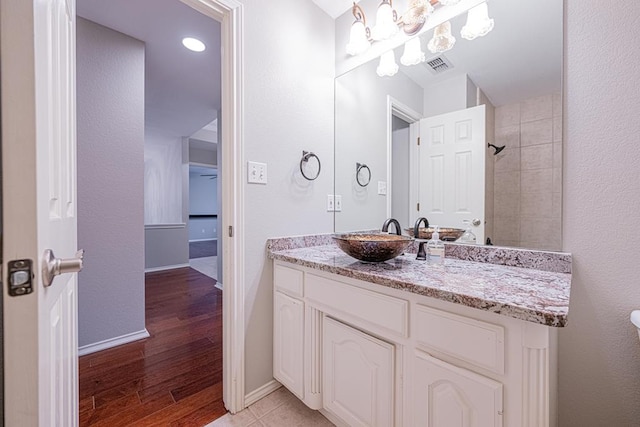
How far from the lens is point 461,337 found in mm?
768

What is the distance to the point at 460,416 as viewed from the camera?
775 mm

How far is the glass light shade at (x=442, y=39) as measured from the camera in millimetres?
1367

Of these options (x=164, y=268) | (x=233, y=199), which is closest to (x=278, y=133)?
(x=233, y=199)

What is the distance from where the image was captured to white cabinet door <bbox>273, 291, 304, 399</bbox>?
4.29 ft

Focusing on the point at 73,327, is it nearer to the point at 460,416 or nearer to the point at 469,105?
the point at 460,416

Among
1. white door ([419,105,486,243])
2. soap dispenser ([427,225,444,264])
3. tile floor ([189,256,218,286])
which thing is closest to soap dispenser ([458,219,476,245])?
white door ([419,105,486,243])

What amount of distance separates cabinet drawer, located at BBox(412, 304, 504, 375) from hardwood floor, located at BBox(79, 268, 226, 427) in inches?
46.1

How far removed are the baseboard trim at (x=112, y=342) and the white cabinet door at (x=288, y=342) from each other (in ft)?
4.55

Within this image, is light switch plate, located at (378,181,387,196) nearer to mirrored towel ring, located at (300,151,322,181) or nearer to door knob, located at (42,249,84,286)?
mirrored towel ring, located at (300,151,322,181)

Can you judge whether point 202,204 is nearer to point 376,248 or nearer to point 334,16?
point 334,16

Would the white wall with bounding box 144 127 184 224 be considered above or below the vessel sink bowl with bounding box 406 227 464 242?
above

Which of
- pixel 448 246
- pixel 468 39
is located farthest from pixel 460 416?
pixel 468 39

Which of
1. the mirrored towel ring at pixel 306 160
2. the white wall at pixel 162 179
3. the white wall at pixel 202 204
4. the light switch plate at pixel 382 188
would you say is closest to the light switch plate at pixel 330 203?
the mirrored towel ring at pixel 306 160

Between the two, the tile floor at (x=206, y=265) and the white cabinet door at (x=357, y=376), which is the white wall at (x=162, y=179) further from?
the white cabinet door at (x=357, y=376)
